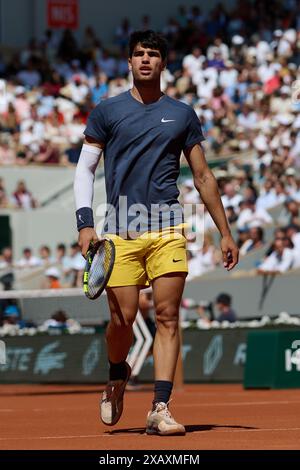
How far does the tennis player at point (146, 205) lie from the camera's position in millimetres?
9258

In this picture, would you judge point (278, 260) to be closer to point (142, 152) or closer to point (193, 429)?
point (193, 429)

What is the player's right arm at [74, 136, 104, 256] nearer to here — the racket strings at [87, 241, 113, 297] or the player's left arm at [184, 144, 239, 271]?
the racket strings at [87, 241, 113, 297]

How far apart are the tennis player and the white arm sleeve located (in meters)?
0.05

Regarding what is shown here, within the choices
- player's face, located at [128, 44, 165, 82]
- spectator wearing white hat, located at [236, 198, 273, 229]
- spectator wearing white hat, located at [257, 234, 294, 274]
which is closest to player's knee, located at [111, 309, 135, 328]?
player's face, located at [128, 44, 165, 82]

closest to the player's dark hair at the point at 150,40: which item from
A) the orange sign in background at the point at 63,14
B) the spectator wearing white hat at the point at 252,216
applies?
the spectator wearing white hat at the point at 252,216

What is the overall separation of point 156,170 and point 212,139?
20744mm

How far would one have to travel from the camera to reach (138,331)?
20.6 meters

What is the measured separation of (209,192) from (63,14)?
31462 millimetres

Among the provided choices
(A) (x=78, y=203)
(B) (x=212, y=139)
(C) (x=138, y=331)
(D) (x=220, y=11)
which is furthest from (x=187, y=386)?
(D) (x=220, y=11)

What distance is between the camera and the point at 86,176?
31.3 feet

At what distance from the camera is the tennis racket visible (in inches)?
359

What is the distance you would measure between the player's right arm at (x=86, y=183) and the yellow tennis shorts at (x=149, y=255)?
24cm

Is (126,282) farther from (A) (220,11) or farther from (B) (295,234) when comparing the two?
(A) (220,11)

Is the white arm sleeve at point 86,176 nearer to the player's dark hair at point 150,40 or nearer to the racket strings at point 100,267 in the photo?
the racket strings at point 100,267
